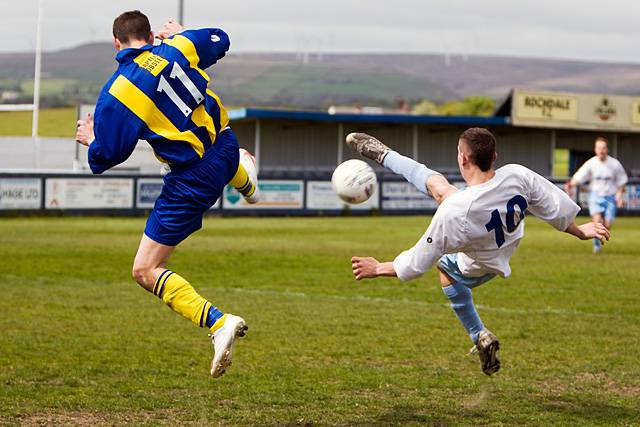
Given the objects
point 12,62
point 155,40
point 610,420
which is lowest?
point 610,420

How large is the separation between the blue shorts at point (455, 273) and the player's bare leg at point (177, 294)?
1.87m

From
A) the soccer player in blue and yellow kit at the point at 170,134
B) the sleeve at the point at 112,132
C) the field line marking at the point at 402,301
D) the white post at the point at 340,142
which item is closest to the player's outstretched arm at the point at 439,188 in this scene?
the soccer player in blue and yellow kit at the point at 170,134

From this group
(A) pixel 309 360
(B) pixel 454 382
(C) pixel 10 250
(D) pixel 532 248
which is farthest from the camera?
(D) pixel 532 248

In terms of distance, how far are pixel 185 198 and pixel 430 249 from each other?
72.0 inches

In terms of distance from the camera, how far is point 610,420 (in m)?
7.80

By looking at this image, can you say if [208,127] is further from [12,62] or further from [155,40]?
[12,62]

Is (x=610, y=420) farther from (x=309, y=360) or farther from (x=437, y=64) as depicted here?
(x=437, y=64)

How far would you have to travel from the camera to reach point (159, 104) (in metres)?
7.71

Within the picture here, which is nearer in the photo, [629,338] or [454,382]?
[454,382]

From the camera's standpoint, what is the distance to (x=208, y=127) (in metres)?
8.05

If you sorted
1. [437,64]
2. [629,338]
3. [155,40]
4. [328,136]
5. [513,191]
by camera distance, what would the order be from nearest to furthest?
[513,191]
[155,40]
[629,338]
[328,136]
[437,64]

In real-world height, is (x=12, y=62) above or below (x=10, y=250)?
above

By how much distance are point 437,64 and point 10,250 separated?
167428mm

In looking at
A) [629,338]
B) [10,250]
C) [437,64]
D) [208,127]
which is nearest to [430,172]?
[208,127]
